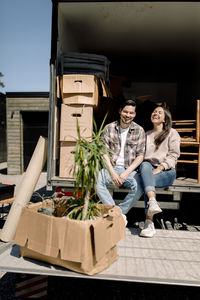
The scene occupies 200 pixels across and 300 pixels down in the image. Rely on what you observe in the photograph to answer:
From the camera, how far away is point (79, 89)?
3.01 metres

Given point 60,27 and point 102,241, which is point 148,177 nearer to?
point 102,241

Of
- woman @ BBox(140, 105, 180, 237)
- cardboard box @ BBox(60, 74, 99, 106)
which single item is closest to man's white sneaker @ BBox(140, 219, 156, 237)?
woman @ BBox(140, 105, 180, 237)

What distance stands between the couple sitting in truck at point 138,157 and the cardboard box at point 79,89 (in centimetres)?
44

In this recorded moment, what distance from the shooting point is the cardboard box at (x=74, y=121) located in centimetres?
301

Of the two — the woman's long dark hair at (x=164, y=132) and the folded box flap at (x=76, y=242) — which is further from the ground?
the woman's long dark hair at (x=164, y=132)

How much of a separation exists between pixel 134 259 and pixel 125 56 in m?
3.81

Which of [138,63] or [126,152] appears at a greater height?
[138,63]

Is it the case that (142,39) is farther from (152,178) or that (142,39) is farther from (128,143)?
(152,178)

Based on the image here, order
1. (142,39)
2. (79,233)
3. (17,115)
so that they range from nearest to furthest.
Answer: (79,233), (142,39), (17,115)

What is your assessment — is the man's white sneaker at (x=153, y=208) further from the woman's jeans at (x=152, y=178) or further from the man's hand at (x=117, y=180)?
the man's hand at (x=117, y=180)

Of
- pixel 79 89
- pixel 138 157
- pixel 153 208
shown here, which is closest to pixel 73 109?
pixel 79 89

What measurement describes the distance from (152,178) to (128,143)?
1.82 ft

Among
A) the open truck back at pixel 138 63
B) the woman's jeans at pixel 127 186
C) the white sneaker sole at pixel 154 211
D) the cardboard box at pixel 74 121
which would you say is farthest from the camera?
the cardboard box at pixel 74 121

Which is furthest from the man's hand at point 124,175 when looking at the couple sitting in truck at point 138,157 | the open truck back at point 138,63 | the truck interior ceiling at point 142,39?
the truck interior ceiling at point 142,39
